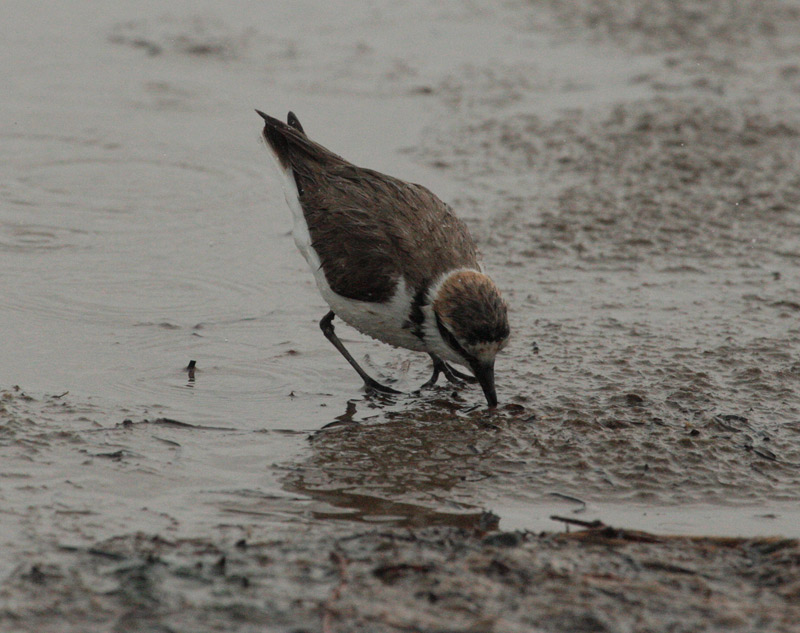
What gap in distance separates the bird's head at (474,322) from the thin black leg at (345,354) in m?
0.59

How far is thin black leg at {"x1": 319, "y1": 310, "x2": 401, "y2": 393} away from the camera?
7066 millimetres

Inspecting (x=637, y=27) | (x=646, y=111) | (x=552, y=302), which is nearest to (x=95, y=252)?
(x=552, y=302)

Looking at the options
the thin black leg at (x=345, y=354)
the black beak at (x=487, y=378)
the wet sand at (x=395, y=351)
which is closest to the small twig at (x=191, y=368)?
the wet sand at (x=395, y=351)

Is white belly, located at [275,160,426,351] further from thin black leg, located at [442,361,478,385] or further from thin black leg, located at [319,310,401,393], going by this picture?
thin black leg, located at [442,361,478,385]

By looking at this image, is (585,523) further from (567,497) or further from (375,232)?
(375,232)

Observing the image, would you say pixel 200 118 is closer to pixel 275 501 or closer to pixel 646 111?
pixel 646 111

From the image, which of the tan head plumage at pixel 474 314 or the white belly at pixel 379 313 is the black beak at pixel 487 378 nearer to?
the tan head plumage at pixel 474 314

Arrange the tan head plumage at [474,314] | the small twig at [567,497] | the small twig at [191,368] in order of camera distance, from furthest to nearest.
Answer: the small twig at [191,368]
the tan head plumage at [474,314]
the small twig at [567,497]

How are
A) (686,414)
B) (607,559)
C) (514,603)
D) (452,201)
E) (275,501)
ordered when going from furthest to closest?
(452,201) → (686,414) → (275,501) → (607,559) → (514,603)

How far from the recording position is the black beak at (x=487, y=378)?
6602 millimetres

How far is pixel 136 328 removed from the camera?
7609 millimetres

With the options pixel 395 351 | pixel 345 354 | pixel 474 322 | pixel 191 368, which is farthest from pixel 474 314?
pixel 191 368

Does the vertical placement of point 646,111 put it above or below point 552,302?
above

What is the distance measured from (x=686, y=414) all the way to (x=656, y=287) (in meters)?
2.12
